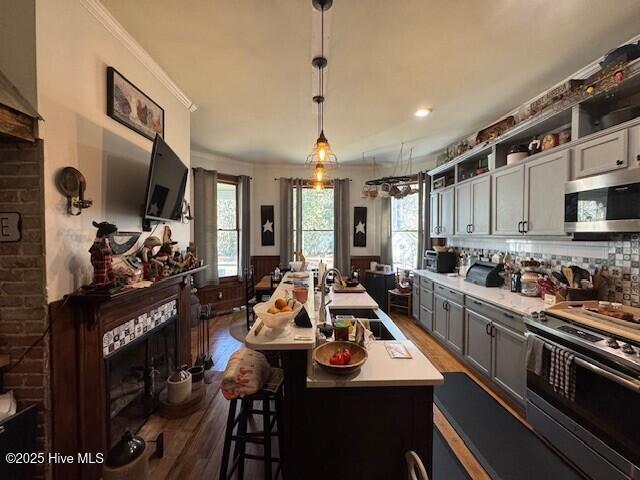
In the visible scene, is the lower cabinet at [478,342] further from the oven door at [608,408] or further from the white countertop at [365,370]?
the white countertop at [365,370]

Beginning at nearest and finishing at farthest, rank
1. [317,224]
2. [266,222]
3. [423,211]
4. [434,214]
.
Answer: [434,214], [423,211], [266,222], [317,224]

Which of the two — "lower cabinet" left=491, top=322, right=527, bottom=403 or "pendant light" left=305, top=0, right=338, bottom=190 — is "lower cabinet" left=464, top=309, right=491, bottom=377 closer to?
"lower cabinet" left=491, top=322, right=527, bottom=403

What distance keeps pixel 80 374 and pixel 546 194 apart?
3.74 m

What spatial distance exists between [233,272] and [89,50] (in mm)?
4121

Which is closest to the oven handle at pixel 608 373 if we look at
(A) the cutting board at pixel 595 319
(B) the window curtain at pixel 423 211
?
(A) the cutting board at pixel 595 319

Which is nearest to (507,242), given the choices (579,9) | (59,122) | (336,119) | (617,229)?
(617,229)

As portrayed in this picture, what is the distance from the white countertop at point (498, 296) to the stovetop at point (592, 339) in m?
0.19

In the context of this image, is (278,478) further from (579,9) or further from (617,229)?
(579,9)

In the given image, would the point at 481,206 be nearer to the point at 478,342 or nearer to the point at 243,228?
the point at 478,342

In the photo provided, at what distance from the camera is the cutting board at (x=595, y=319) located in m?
1.66

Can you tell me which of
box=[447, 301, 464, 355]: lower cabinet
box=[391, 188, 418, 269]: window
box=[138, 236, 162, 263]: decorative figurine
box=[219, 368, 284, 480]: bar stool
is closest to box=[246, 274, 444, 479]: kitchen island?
box=[219, 368, 284, 480]: bar stool

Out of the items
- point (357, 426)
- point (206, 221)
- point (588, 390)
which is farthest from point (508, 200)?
point (206, 221)

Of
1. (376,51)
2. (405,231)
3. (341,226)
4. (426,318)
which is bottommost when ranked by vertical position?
(426,318)

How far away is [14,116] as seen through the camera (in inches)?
52.2
